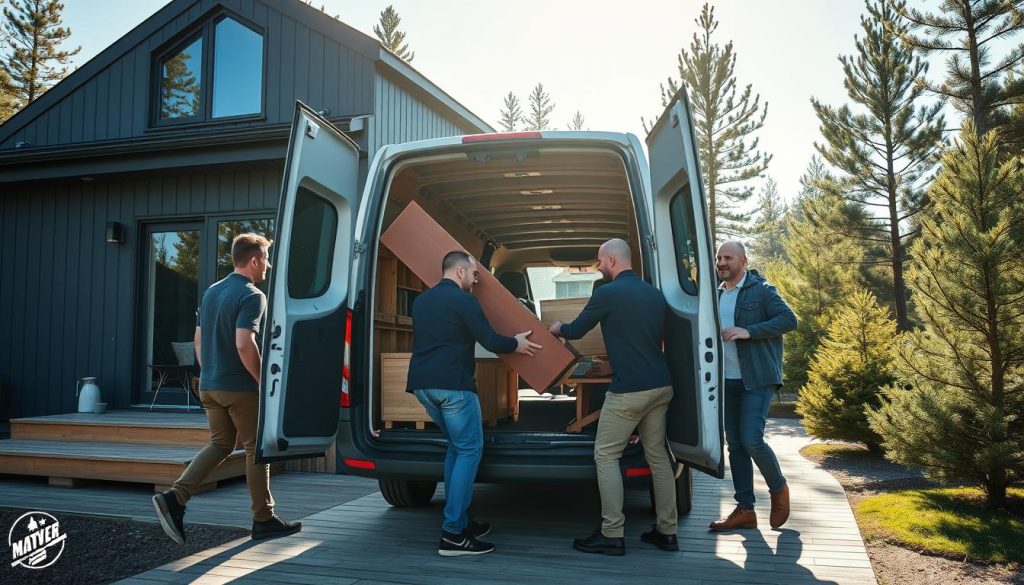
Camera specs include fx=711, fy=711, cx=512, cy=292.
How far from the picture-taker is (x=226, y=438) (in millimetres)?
4016

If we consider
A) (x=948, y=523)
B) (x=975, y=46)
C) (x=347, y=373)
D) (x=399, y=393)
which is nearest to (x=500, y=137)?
(x=347, y=373)

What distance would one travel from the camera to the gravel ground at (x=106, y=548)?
351cm

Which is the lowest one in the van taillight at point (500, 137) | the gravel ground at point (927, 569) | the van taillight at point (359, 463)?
the gravel ground at point (927, 569)

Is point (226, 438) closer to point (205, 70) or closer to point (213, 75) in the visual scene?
point (213, 75)

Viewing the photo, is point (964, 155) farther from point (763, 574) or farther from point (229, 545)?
point (229, 545)

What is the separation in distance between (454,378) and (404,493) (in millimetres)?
1529

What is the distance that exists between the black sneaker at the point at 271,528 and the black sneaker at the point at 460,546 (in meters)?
1.04

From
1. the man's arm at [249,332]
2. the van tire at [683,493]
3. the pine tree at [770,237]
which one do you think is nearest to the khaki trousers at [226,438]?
the man's arm at [249,332]

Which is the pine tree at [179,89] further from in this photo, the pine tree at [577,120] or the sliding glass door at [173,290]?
the pine tree at [577,120]

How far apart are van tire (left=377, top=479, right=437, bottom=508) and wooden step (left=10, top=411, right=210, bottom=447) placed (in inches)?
89.5

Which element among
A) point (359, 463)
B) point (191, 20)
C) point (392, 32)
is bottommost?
point (359, 463)

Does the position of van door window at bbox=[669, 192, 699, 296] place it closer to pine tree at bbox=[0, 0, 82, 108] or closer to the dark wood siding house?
the dark wood siding house

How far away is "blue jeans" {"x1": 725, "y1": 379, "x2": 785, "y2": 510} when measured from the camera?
13.4ft

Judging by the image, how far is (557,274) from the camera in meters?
7.58
